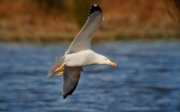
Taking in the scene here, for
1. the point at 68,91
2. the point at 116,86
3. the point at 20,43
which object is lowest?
the point at 68,91

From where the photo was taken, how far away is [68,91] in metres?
8.80

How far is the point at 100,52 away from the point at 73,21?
3.50 m

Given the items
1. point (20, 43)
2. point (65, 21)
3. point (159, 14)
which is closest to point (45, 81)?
point (20, 43)

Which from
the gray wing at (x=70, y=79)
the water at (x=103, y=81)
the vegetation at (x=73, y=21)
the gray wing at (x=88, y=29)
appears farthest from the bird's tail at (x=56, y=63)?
the vegetation at (x=73, y=21)

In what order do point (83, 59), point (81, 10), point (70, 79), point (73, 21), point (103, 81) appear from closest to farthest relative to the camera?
point (83, 59)
point (70, 79)
point (103, 81)
point (81, 10)
point (73, 21)

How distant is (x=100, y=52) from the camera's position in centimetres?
2144

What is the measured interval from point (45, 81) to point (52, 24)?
27.3 ft

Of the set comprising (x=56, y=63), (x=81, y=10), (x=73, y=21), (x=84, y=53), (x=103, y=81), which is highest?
(x=81, y=10)

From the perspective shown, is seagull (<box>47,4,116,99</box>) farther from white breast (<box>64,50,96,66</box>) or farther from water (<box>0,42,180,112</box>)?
water (<box>0,42,180,112</box>)

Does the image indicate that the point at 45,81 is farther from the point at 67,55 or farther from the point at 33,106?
the point at 67,55

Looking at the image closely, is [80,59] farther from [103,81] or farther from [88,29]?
[103,81]

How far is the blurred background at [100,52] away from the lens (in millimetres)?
14039

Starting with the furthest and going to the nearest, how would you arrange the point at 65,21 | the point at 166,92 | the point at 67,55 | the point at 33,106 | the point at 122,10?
the point at 122,10, the point at 65,21, the point at 166,92, the point at 33,106, the point at 67,55

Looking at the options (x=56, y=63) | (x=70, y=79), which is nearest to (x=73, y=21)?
(x=70, y=79)
